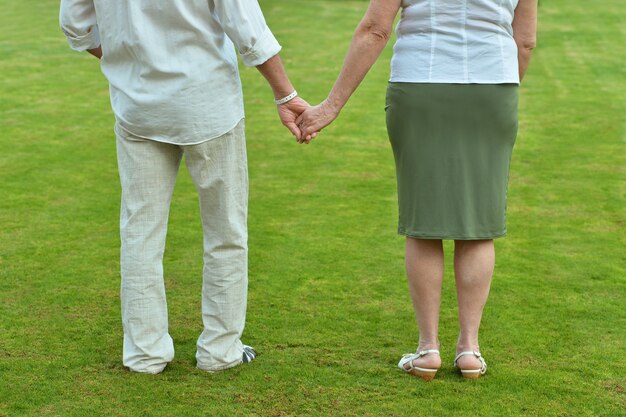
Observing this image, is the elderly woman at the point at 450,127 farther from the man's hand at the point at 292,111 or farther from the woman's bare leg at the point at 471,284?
the man's hand at the point at 292,111

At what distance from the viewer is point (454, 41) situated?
4.23 meters

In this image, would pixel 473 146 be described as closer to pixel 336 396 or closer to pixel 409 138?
pixel 409 138

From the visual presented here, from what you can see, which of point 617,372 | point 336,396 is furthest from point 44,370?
point 617,372

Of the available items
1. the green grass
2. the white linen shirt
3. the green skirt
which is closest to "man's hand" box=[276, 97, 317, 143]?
the white linen shirt

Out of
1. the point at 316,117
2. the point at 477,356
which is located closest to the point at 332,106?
the point at 316,117

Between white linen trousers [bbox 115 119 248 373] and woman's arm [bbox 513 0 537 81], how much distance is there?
3.81 ft

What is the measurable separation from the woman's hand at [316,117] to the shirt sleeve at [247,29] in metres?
0.50

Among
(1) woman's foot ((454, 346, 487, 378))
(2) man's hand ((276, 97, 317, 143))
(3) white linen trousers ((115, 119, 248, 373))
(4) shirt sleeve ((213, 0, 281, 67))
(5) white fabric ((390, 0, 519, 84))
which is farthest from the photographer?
(2) man's hand ((276, 97, 317, 143))

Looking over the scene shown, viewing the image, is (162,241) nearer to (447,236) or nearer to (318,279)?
(447,236)

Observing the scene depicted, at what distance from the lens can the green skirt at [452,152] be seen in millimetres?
4258

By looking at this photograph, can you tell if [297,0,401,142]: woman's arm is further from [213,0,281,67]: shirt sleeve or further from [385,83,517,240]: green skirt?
[213,0,281,67]: shirt sleeve

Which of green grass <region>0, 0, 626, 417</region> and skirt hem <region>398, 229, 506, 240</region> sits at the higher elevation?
skirt hem <region>398, 229, 506, 240</region>

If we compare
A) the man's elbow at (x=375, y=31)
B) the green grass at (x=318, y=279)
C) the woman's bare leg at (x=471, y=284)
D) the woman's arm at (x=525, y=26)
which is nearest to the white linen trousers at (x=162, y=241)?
the green grass at (x=318, y=279)

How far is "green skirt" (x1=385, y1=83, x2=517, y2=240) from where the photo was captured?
14.0ft
